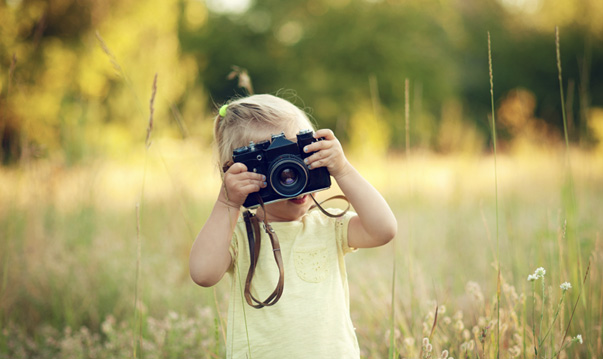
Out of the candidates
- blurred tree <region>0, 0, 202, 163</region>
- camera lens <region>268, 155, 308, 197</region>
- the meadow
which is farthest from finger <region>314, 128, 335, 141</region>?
blurred tree <region>0, 0, 202, 163</region>

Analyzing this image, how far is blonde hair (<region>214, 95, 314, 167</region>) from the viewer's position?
156 centimetres

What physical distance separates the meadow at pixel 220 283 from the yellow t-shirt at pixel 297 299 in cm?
13

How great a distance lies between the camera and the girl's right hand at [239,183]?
1.41m

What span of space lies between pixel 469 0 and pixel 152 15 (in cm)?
2198

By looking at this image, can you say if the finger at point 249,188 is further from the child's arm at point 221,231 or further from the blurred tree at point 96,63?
the blurred tree at point 96,63

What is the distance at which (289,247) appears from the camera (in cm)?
153

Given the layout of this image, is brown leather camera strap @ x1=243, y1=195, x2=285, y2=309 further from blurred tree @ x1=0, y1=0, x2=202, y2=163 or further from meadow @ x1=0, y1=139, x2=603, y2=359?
blurred tree @ x1=0, y1=0, x2=202, y2=163

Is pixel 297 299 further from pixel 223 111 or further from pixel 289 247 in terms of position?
pixel 223 111

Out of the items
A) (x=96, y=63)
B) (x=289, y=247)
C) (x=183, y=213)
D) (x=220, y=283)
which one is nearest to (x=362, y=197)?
(x=289, y=247)

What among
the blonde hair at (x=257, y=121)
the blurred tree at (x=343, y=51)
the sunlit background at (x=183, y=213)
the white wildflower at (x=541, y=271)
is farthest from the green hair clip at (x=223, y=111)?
the blurred tree at (x=343, y=51)

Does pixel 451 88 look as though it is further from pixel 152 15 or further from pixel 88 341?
pixel 88 341

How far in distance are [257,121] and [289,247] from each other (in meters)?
0.44

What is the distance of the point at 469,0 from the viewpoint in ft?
84.8

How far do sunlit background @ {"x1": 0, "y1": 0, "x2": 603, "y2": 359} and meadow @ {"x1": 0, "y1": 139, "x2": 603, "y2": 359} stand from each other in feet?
0.05
